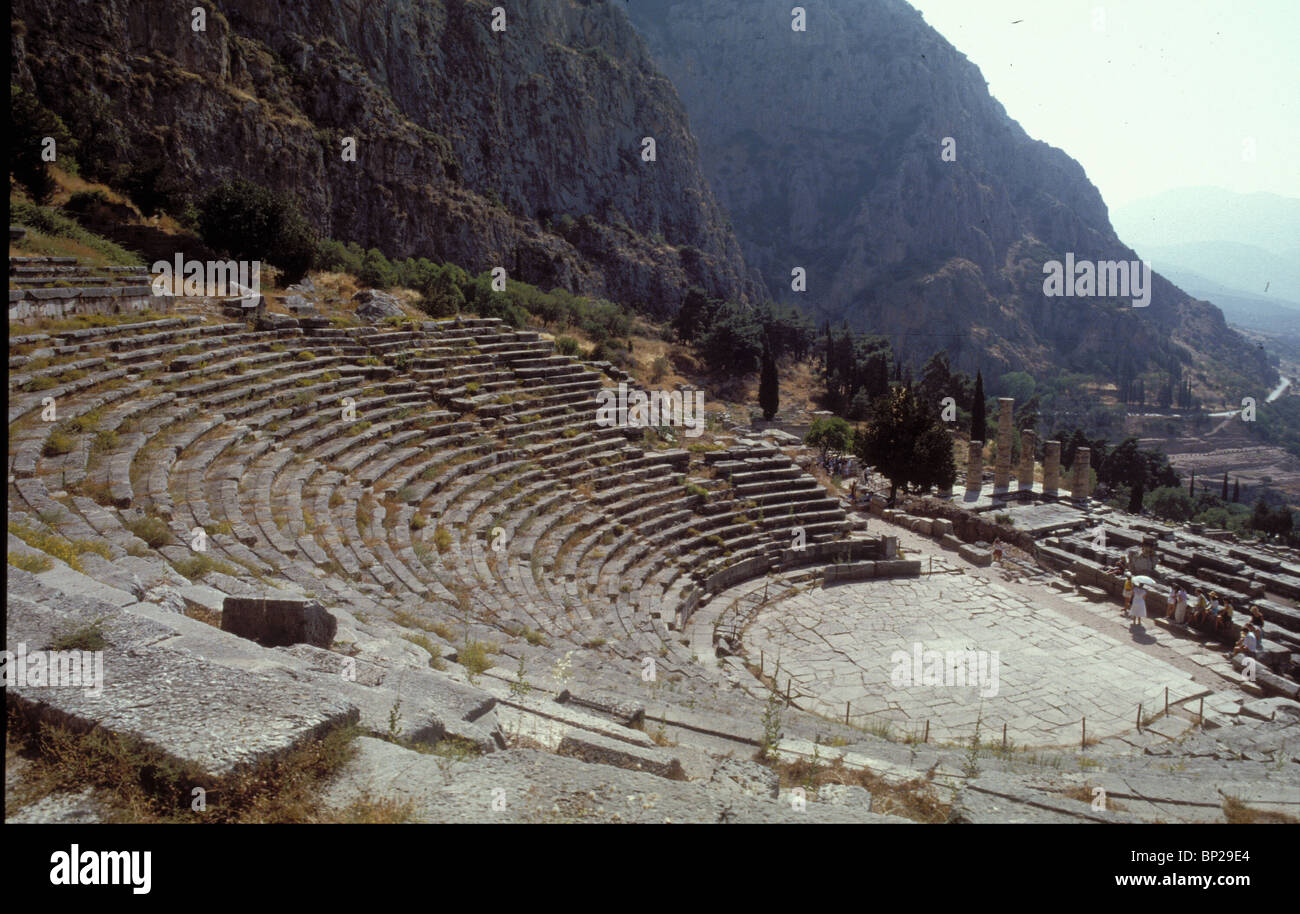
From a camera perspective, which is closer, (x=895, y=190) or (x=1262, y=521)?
(x=1262, y=521)

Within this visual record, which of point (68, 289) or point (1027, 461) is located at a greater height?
point (68, 289)

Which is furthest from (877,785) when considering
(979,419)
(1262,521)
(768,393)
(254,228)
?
(1262,521)

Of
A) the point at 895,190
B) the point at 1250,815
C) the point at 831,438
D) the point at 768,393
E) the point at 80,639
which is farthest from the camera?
the point at 895,190

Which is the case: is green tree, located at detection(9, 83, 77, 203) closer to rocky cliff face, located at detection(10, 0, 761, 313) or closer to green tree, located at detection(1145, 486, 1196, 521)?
rocky cliff face, located at detection(10, 0, 761, 313)

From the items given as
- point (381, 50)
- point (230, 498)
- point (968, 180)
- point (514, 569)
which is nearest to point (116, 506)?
point (230, 498)

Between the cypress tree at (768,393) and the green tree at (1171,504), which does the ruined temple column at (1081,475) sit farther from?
the green tree at (1171,504)

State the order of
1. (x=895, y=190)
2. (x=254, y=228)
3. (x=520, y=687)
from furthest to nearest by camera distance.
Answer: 1. (x=895, y=190)
2. (x=254, y=228)
3. (x=520, y=687)

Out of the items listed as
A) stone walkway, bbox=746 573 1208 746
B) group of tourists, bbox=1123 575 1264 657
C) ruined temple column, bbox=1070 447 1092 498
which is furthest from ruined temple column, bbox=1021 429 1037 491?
stone walkway, bbox=746 573 1208 746

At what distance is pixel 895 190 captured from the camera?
4825 inches

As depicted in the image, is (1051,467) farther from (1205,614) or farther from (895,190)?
(895,190)

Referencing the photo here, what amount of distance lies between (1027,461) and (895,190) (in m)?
105

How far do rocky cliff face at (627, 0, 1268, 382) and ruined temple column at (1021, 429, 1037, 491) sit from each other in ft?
284

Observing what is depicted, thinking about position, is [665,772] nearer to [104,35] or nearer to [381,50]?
[104,35]
